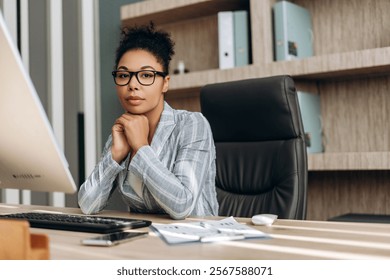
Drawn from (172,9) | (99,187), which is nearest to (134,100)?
(99,187)

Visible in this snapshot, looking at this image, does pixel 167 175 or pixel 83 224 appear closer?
pixel 83 224

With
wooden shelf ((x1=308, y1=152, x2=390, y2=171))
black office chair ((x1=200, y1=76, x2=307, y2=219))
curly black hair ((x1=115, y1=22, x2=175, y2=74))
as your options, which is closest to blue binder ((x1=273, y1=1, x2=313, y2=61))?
wooden shelf ((x1=308, y1=152, x2=390, y2=171))

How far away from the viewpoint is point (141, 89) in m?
1.46

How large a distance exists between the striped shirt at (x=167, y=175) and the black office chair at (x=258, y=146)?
21cm

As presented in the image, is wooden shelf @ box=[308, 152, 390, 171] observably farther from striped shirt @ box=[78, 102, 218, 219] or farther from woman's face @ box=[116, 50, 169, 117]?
woman's face @ box=[116, 50, 169, 117]

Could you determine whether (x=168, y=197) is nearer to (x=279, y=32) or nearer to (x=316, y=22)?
(x=279, y=32)

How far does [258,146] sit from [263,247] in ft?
3.14

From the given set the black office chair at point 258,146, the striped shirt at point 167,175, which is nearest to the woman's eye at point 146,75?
the striped shirt at point 167,175

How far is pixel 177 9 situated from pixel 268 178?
59.5 inches

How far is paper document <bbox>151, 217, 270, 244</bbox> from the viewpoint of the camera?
861mm

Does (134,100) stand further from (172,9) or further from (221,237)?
(172,9)

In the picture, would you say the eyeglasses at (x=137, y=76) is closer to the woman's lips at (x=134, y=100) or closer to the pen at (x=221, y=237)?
the woman's lips at (x=134, y=100)

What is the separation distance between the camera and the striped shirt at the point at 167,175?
50.4 inches

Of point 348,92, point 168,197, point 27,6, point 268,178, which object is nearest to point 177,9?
point 27,6
